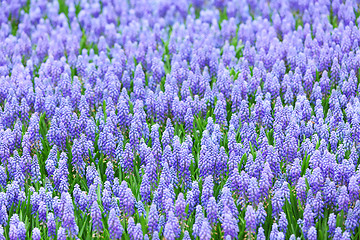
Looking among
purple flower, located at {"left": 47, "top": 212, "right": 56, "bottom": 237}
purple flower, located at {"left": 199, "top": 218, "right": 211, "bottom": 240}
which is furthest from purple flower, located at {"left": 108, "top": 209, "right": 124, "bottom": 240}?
purple flower, located at {"left": 199, "top": 218, "right": 211, "bottom": 240}

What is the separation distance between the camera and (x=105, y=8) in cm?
1309

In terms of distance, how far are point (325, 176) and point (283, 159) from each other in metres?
0.63

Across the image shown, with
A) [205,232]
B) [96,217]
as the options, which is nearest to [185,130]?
[96,217]

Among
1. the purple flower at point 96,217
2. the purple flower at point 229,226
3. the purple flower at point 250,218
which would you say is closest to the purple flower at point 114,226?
the purple flower at point 96,217

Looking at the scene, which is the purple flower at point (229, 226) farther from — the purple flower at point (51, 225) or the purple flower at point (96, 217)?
the purple flower at point (51, 225)

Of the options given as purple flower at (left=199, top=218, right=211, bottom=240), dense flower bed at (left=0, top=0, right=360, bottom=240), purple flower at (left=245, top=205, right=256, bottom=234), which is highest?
dense flower bed at (left=0, top=0, right=360, bottom=240)

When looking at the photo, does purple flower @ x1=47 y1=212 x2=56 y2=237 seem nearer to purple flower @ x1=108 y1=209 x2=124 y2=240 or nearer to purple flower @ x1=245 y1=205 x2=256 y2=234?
purple flower @ x1=108 y1=209 x2=124 y2=240

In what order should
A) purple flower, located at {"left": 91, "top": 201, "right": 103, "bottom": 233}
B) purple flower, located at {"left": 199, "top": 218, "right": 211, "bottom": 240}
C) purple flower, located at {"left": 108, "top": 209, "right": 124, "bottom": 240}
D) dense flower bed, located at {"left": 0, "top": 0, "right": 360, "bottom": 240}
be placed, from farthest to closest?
dense flower bed, located at {"left": 0, "top": 0, "right": 360, "bottom": 240}, purple flower, located at {"left": 91, "top": 201, "right": 103, "bottom": 233}, purple flower, located at {"left": 108, "top": 209, "right": 124, "bottom": 240}, purple flower, located at {"left": 199, "top": 218, "right": 211, "bottom": 240}

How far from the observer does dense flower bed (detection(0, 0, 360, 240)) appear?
540 centimetres

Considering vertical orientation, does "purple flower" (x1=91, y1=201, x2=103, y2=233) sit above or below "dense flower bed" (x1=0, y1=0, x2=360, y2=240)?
below

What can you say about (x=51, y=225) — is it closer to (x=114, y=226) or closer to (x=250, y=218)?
(x=114, y=226)

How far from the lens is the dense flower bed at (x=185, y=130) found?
5.40m

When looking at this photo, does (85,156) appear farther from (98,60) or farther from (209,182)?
(98,60)

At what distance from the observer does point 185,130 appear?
716cm
